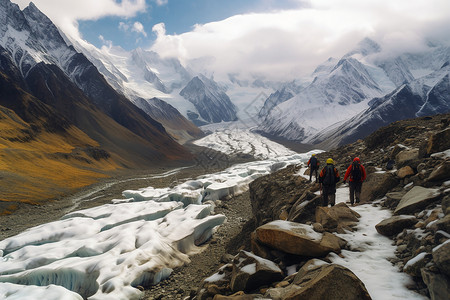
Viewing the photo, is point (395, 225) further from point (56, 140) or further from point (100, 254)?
point (56, 140)

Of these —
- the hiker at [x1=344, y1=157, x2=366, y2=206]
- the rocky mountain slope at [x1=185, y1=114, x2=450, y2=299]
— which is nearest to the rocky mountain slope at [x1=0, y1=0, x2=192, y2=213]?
the rocky mountain slope at [x1=185, y1=114, x2=450, y2=299]

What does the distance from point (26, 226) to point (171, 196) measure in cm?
1571

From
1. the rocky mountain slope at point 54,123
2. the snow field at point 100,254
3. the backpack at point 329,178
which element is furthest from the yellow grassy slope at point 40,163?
the backpack at point 329,178

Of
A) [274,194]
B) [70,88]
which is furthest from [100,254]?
[70,88]

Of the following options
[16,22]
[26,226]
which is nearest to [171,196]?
[26,226]

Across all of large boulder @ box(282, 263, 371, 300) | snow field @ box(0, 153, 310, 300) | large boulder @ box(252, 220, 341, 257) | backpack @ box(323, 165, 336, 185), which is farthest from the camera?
snow field @ box(0, 153, 310, 300)

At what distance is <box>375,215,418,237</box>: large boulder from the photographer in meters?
7.48

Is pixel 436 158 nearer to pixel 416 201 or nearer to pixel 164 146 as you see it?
pixel 416 201

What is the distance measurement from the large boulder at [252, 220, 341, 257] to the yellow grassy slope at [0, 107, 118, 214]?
39889 mm

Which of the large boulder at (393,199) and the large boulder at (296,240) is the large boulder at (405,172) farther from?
the large boulder at (296,240)

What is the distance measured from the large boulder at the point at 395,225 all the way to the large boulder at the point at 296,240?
146 cm

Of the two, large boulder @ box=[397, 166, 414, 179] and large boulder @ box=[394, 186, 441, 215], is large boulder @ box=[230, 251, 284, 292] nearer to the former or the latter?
large boulder @ box=[394, 186, 441, 215]

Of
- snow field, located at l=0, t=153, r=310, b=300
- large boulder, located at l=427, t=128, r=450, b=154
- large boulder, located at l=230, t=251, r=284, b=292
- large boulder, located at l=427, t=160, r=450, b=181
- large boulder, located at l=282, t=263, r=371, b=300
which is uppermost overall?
large boulder, located at l=427, t=128, r=450, b=154

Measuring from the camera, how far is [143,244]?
1692 centimetres
